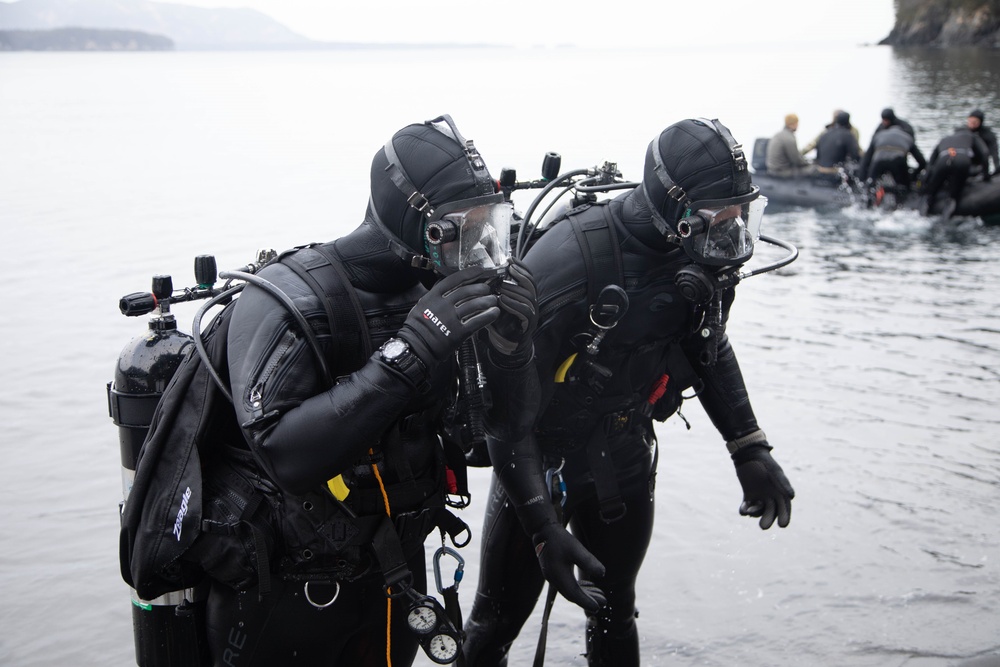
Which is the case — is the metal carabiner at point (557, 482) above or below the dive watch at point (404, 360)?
below

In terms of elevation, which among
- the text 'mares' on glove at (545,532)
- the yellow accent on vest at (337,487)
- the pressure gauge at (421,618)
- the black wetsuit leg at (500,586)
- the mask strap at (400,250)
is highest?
the mask strap at (400,250)

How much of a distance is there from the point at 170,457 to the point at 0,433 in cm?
488

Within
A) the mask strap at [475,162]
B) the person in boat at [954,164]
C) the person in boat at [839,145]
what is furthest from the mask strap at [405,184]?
the person in boat at [839,145]

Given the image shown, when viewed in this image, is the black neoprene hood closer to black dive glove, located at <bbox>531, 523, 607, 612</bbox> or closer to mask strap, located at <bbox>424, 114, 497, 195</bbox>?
mask strap, located at <bbox>424, 114, 497, 195</bbox>

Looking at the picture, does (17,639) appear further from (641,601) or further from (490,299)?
(490,299)

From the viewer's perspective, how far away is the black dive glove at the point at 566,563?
272cm

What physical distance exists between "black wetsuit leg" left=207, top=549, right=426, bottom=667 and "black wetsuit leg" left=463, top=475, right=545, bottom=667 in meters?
0.72

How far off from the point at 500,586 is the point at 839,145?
523 inches

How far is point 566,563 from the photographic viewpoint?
2746 millimetres

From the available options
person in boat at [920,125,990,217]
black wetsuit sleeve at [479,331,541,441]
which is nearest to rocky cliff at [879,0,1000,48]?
person in boat at [920,125,990,217]

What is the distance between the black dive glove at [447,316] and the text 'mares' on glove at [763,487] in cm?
149

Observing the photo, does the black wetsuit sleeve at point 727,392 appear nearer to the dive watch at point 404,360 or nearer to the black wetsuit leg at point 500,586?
the black wetsuit leg at point 500,586

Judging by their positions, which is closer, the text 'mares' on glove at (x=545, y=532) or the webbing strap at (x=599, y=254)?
the text 'mares' on glove at (x=545, y=532)

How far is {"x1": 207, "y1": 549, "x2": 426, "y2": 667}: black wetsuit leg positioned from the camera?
2.45m
